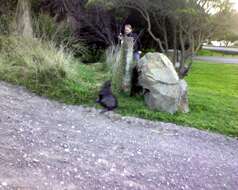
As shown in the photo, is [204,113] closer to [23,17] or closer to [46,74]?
[46,74]

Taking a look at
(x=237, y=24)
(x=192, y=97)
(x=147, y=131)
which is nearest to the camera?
(x=147, y=131)

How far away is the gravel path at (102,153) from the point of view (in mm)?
2328

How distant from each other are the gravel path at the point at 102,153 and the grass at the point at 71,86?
34cm

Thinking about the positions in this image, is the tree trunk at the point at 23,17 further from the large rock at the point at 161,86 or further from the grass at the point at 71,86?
the large rock at the point at 161,86

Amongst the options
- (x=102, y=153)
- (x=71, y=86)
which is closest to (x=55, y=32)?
(x=71, y=86)

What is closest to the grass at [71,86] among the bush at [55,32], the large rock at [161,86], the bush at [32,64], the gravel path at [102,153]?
the bush at [32,64]

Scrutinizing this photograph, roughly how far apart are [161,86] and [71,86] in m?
1.53

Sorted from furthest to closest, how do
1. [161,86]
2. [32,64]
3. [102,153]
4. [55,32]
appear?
[55,32], [32,64], [161,86], [102,153]

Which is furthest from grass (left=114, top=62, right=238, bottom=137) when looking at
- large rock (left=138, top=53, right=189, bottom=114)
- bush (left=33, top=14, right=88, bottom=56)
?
bush (left=33, top=14, right=88, bottom=56)

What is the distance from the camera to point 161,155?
303 centimetres

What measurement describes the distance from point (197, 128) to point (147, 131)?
2.78 ft

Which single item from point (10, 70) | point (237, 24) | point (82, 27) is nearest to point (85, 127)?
point (10, 70)

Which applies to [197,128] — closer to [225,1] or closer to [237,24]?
[225,1]

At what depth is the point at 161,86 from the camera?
15.3ft
